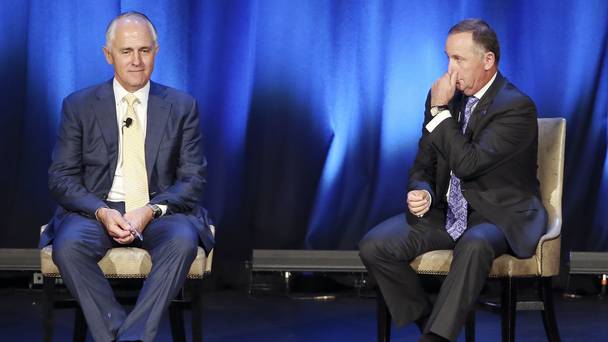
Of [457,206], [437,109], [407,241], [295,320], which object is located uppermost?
[437,109]

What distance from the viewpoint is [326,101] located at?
554 centimetres

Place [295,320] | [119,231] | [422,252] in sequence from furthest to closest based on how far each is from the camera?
1. [295,320]
2. [422,252]
3. [119,231]

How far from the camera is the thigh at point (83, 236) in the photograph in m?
3.45

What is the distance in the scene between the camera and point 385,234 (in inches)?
145

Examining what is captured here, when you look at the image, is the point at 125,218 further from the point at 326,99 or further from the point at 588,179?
the point at 588,179

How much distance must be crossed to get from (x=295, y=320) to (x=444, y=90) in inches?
62.4

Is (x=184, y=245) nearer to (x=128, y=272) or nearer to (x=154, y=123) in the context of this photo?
(x=128, y=272)

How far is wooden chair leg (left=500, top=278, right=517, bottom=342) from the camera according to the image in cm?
357

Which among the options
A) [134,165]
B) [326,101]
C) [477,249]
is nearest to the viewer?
[477,249]

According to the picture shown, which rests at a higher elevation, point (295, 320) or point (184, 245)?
point (184, 245)

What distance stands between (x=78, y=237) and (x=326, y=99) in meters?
2.35

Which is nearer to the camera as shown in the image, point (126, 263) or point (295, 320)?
point (126, 263)

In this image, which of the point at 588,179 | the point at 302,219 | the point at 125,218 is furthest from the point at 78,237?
the point at 588,179

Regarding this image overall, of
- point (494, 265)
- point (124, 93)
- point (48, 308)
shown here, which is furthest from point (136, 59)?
point (494, 265)
